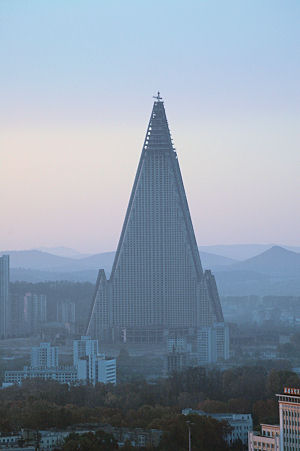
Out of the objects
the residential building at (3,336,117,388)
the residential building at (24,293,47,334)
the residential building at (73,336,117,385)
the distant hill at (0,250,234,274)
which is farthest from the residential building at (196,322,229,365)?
the distant hill at (0,250,234,274)

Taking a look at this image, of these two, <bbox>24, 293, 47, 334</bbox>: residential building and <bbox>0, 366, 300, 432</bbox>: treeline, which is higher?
<bbox>24, 293, 47, 334</bbox>: residential building

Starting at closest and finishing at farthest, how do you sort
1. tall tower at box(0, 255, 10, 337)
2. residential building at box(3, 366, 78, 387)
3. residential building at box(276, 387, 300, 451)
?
residential building at box(276, 387, 300, 451), residential building at box(3, 366, 78, 387), tall tower at box(0, 255, 10, 337)

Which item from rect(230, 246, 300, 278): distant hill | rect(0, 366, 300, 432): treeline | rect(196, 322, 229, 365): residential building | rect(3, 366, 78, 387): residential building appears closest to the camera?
rect(0, 366, 300, 432): treeline

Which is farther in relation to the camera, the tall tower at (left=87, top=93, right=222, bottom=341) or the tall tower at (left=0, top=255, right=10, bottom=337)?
the tall tower at (left=0, top=255, right=10, bottom=337)

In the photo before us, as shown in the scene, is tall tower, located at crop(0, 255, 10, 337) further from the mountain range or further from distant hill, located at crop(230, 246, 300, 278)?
distant hill, located at crop(230, 246, 300, 278)

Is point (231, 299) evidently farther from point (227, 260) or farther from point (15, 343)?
point (15, 343)

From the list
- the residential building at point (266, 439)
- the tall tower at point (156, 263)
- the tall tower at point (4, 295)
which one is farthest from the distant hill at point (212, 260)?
the residential building at point (266, 439)

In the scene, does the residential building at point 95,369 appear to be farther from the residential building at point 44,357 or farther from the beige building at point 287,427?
the beige building at point 287,427
